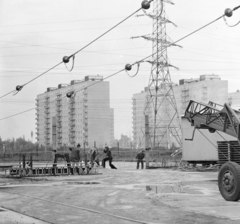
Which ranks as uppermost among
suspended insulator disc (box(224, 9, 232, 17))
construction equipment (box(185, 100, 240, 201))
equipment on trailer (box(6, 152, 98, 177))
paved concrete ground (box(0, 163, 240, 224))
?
suspended insulator disc (box(224, 9, 232, 17))

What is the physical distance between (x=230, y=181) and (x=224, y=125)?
1.92 metres

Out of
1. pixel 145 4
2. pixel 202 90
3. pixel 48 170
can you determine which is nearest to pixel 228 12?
pixel 145 4

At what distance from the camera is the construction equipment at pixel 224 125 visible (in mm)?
11736

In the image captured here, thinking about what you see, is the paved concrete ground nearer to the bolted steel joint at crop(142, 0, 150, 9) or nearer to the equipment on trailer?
the bolted steel joint at crop(142, 0, 150, 9)

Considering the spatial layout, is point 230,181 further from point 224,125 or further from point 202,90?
point 202,90

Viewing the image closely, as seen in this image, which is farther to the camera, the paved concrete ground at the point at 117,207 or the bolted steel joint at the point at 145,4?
the bolted steel joint at the point at 145,4

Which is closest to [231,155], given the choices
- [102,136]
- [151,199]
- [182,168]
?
[182,168]

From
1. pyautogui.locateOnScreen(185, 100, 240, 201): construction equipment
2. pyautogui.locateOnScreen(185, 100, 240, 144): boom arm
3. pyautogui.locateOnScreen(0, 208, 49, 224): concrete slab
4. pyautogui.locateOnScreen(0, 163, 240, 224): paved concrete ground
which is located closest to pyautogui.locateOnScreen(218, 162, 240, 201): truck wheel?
pyautogui.locateOnScreen(185, 100, 240, 201): construction equipment

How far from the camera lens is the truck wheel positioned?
1159 centimetres

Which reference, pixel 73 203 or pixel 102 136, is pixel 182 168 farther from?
pixel 102 136

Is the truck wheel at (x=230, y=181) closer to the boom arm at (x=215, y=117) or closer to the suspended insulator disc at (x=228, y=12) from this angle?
the boom arm at (x=215, y=117)

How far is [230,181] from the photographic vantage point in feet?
38.9

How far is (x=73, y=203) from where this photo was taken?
40.9 ft

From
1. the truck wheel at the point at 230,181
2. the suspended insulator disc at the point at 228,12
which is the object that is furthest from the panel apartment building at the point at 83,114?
the truck wheel at the point at 230,181
